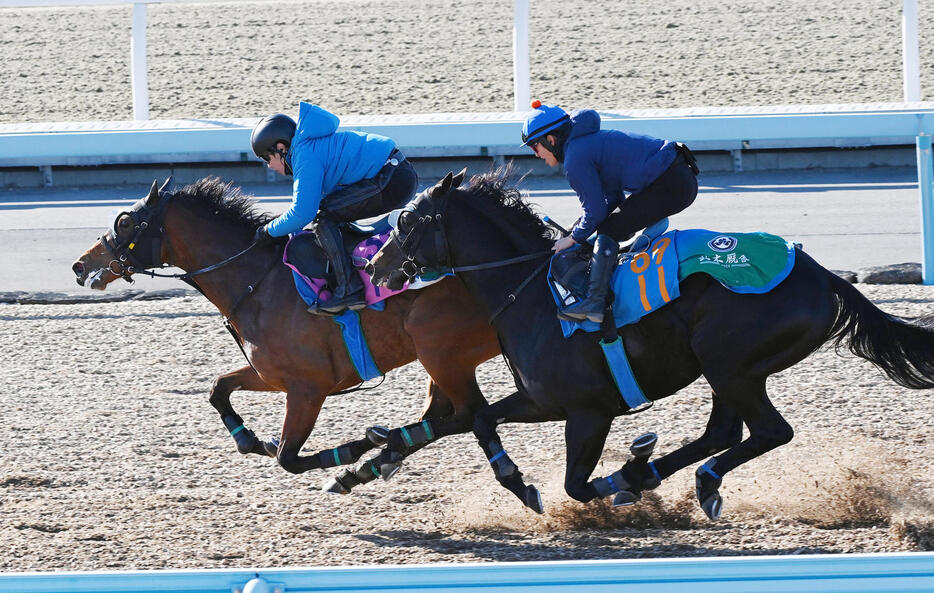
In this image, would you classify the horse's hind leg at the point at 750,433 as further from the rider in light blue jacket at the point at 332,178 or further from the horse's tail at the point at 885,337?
the rider in light blue jacket at the point at 332,178

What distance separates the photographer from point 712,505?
5113 millimetres

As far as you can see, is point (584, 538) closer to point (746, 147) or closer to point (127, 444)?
point (127, 444)

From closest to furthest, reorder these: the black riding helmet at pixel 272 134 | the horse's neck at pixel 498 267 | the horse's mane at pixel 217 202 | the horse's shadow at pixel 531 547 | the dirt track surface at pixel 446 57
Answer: the horse's shadow at pixel 531 547
the horse's neck at pixel 498 267
the black riding helmet at pixel 272 134
the horse's mane at pixel 217 202
the dirt track surface at pixel 446 57

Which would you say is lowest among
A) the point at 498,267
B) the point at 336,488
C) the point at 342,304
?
the point at 336,488

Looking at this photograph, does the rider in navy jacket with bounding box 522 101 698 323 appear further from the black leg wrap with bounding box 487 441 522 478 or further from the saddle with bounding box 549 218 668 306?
the black leg wrap with bounding box 487 441 522 478

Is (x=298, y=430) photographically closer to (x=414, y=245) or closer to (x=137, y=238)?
(x=414, y=245)

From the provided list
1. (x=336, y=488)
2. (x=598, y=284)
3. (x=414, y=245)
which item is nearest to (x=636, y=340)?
(x=598, y=284)

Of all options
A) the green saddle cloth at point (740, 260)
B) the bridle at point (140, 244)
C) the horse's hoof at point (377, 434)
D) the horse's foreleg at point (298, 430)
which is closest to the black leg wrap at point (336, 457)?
the horse's foreleg at point (298, 430)

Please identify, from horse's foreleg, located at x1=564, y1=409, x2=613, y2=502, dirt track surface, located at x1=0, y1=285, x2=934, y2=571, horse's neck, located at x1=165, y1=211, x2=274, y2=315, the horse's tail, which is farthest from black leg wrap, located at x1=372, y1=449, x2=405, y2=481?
the horse's tail

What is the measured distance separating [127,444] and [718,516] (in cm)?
323

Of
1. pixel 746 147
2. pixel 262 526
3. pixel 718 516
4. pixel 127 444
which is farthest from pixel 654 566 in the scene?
pixel 746 147

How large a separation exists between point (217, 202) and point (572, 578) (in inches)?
144

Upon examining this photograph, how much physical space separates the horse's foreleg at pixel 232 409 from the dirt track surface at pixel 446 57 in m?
8.81

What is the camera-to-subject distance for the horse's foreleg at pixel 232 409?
6.06 m
